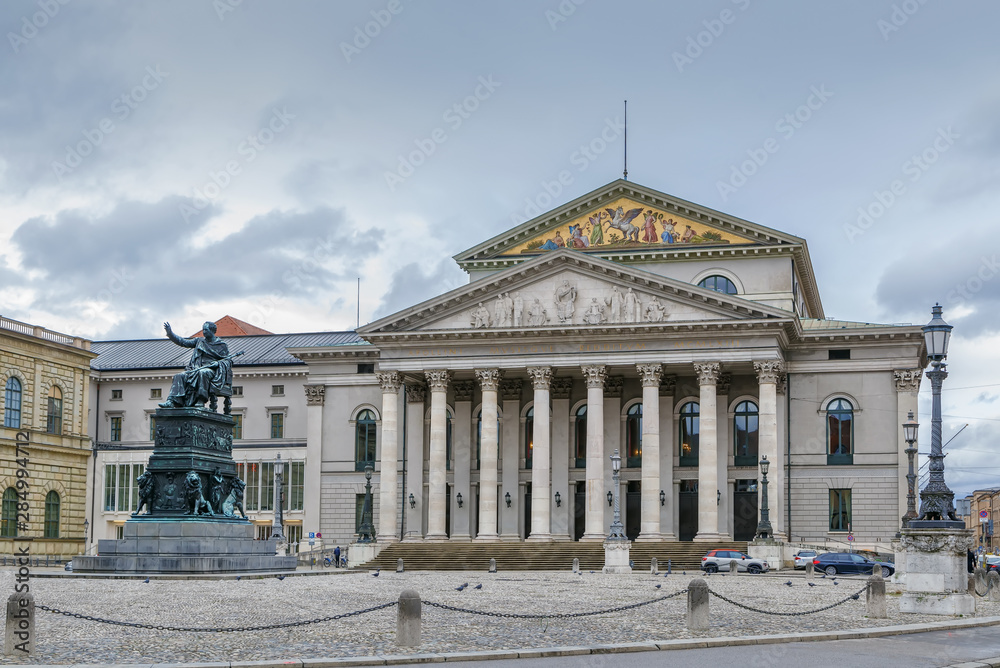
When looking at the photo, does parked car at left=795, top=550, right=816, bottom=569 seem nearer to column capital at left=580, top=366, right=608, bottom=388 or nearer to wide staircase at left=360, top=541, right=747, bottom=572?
wide staircase at left=360, top=541, right=747, bottom=572

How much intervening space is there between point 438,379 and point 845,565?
23.2 meters

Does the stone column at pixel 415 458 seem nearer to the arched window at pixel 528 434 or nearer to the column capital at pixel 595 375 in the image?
the arched window at pixel 528 434

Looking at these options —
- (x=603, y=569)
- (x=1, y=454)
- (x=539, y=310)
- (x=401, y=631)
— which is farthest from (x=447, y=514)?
(x=401, y=631)

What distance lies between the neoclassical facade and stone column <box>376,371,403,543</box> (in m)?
0.12

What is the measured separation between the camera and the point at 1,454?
2847 inches

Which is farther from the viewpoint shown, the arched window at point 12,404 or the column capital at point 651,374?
the arched window at point 12,404

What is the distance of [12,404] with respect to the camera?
240 ft

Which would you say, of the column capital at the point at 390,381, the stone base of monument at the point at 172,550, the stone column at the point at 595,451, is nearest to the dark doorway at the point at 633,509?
the stone column at the point at 595,451

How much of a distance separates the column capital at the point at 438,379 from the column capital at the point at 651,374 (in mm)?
10391

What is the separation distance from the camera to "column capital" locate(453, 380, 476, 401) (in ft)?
241

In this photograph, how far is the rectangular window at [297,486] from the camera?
79.5 meters

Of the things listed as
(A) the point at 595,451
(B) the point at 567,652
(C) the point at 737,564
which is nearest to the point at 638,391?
(A) the point at 595,451

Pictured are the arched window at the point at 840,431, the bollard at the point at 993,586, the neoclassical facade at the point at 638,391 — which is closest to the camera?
the bollard at the point at 993,586

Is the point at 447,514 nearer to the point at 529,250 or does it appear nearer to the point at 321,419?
the point at 321,419
